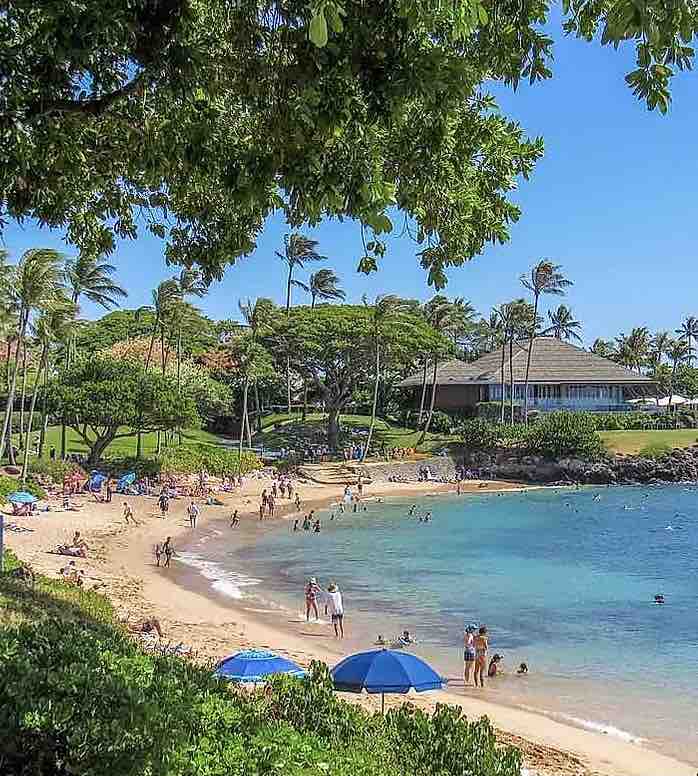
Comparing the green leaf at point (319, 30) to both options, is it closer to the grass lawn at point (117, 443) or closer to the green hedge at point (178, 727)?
the green hedge at point (178, 727)

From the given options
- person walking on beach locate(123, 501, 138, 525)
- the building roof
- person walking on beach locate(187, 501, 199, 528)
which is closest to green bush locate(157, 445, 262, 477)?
person walking on beach locate(187, 501, 199, 528)

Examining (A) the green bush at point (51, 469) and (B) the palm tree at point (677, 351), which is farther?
(B) the palm tree at point (677, 351)

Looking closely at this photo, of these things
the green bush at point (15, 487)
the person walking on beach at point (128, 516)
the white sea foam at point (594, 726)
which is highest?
the green bush at point (15, 487)

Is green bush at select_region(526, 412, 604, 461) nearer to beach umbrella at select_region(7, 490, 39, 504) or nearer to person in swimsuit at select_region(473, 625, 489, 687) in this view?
beach umbrella at select_region(7, 490, 39, 504)

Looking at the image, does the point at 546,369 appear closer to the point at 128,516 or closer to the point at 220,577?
the point at 128,516

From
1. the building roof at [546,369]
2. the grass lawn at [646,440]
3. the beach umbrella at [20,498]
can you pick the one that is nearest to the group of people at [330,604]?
the beach umbrella at [20,498]

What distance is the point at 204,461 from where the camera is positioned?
48.0 meters

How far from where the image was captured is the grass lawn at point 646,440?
188ft

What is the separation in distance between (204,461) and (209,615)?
1079 inches

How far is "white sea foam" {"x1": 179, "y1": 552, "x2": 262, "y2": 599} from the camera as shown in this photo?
25.0 metres

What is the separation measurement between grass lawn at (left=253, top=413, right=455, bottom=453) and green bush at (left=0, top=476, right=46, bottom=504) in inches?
993

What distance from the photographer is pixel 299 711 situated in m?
7.26

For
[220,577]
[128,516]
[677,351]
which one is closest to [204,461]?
[128,516]

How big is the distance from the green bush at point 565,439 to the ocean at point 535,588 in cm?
906
